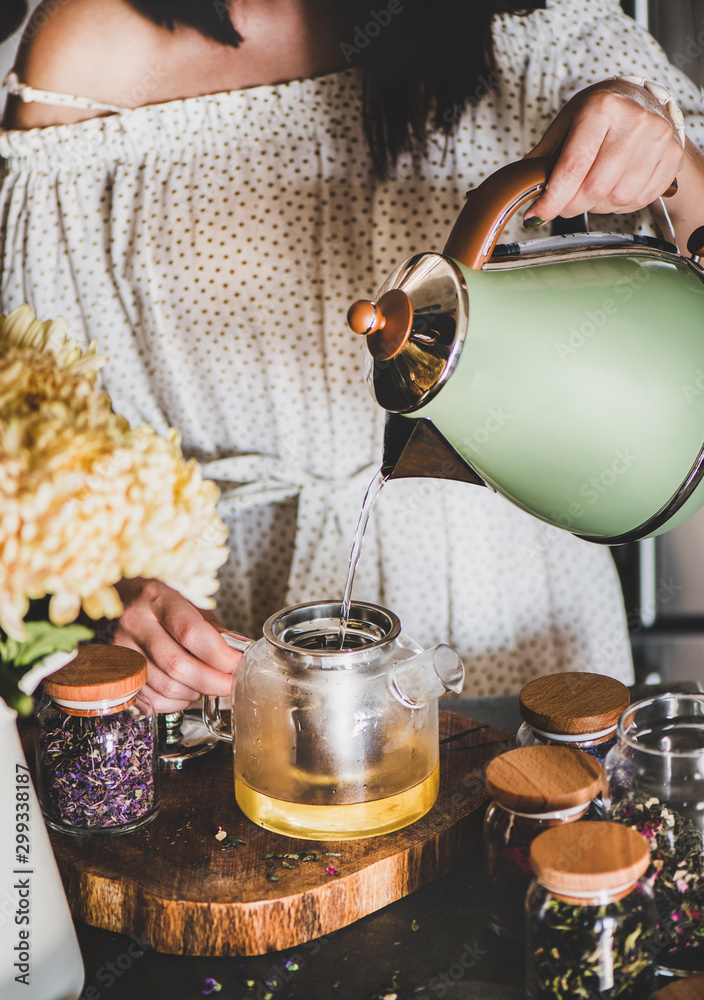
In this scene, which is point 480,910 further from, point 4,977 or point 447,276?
point 447,276

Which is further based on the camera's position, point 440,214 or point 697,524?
point 697,524

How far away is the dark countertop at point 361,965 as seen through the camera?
0.53 meters

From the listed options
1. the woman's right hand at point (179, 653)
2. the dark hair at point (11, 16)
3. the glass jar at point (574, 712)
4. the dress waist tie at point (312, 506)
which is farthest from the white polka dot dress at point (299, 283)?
the glass jar at point (574, 712)

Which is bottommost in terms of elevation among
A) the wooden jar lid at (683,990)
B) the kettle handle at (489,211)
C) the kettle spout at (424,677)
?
the wooden jar lid at (683,990)

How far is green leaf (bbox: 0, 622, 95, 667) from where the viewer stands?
18.1 inches

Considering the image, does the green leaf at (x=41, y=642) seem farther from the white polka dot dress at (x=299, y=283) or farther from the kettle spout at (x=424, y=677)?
the white polka dot dress at (x=299, y=283)

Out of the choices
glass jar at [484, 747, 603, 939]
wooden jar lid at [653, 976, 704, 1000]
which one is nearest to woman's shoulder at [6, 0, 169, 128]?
glass jar at [484, 747, 603, 939]

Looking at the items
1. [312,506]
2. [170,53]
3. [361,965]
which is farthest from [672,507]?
[170,53]

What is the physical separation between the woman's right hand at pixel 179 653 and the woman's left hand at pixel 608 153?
43cm

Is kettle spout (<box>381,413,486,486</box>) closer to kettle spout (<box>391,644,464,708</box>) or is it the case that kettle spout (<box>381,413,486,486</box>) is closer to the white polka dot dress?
kettle spout (<box>391,644,464,708</box>)

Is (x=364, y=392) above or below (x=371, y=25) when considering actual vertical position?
below

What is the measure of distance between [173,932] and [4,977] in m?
0.12

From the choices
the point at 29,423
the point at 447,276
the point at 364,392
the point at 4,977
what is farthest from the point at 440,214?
the point at 4,977

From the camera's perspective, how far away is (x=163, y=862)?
61cm
